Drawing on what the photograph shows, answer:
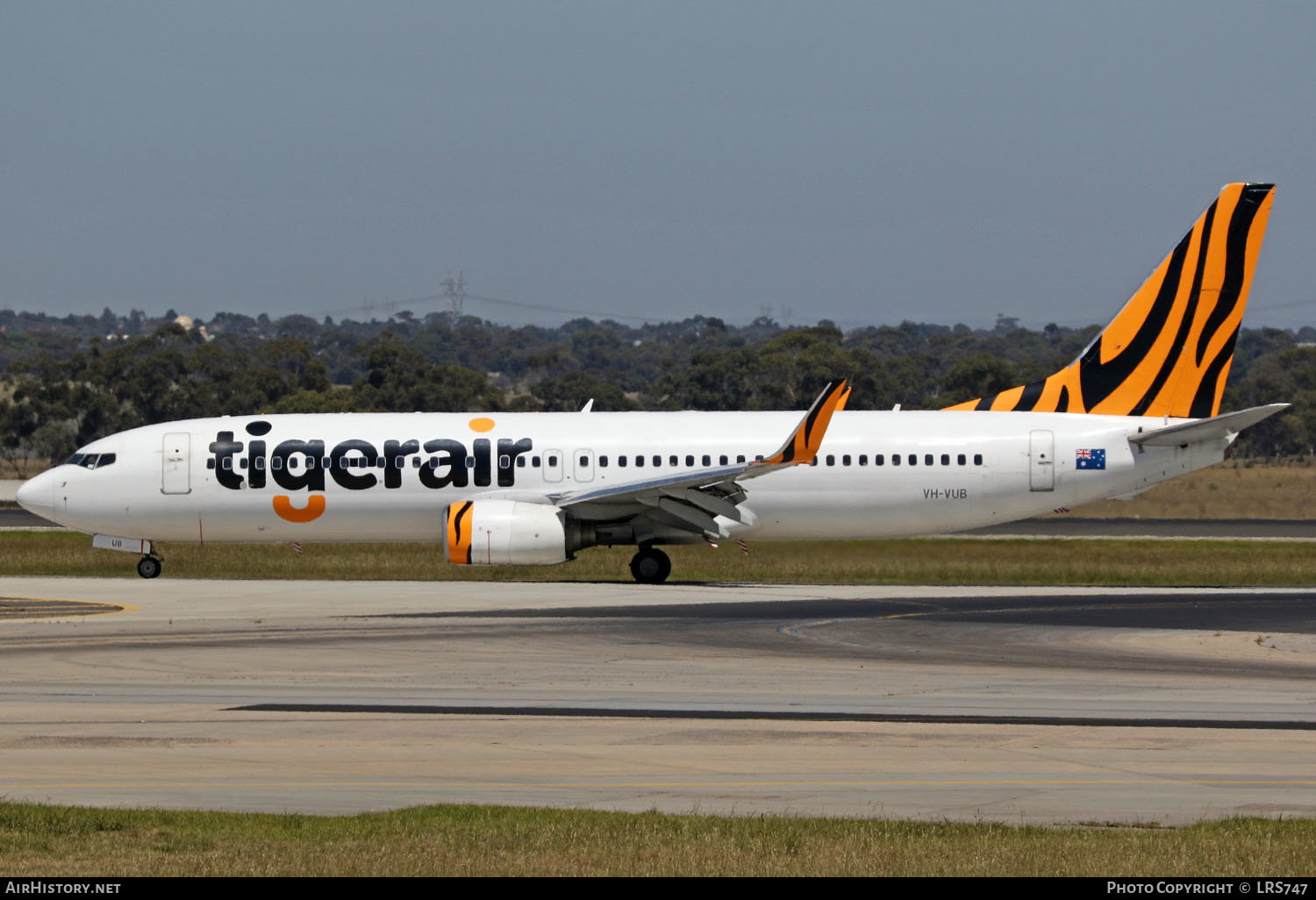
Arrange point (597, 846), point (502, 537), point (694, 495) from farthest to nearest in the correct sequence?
point (694, 495) → point (502, 537) → point (597, 846)

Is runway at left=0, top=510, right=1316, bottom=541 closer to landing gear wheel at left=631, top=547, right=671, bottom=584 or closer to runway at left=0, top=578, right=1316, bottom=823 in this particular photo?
landing gear wheel at left=631, top=547, right=671, bottom=584

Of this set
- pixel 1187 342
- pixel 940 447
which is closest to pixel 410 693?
pixel 940 447

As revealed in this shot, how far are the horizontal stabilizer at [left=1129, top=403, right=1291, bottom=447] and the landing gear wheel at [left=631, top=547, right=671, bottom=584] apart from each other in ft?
36.1

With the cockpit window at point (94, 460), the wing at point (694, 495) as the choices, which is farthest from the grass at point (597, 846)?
the cockpit window at point (94, 460)

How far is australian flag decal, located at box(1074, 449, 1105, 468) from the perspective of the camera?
36.9 m

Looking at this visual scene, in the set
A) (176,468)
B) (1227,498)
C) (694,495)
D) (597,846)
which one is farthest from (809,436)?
(1227,498)

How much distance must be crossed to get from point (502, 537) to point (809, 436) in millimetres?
6890

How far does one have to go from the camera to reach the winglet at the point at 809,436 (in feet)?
110

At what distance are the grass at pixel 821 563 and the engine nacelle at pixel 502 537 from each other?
10.1ft

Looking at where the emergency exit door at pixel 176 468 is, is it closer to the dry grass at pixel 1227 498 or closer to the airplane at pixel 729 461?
the airplane at pixel 729 461

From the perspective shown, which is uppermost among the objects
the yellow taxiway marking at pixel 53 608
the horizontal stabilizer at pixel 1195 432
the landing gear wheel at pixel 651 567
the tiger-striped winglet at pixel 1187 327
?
the tiger-striped winglet at pixel 1187 327

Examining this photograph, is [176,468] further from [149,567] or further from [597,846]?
[597,846]

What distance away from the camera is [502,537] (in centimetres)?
3462

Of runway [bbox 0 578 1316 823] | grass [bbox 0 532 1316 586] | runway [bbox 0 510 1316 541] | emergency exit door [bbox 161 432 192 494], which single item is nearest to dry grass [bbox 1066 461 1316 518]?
runway [bbox 0 510 1316 541]
